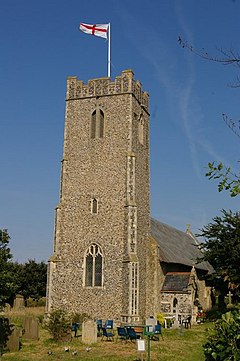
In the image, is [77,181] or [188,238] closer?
[77,181]

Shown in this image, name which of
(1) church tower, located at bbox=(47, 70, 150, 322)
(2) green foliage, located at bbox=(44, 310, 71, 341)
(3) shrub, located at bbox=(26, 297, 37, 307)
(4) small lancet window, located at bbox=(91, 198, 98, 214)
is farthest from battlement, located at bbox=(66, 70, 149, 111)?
(3) shrub, located at bbox=(26, 297, 37, 307)

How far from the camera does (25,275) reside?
4300 cm

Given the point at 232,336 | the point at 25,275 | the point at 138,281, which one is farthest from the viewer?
the point at 25,275

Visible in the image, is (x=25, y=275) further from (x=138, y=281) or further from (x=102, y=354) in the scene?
(x=102, y=354)

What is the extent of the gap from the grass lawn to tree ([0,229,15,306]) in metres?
2.25

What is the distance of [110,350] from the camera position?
18109 millimetres

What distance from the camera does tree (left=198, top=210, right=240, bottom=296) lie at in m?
28.6

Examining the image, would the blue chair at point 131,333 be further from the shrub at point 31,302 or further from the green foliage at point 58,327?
the shrub at point 31,302

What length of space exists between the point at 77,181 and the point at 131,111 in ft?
18.1

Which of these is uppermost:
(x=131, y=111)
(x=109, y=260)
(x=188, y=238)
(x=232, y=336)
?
(x=131, y=111)

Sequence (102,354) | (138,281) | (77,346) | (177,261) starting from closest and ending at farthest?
(102,354)
(77,346)
(138,281)
(177,261)

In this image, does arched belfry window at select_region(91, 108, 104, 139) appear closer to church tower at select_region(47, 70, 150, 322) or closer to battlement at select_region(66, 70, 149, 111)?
church tower at select_region(47, 70, 150, 322)

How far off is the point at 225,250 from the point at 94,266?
28.3ft

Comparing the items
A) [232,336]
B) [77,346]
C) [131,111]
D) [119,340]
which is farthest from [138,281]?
[232,336]
